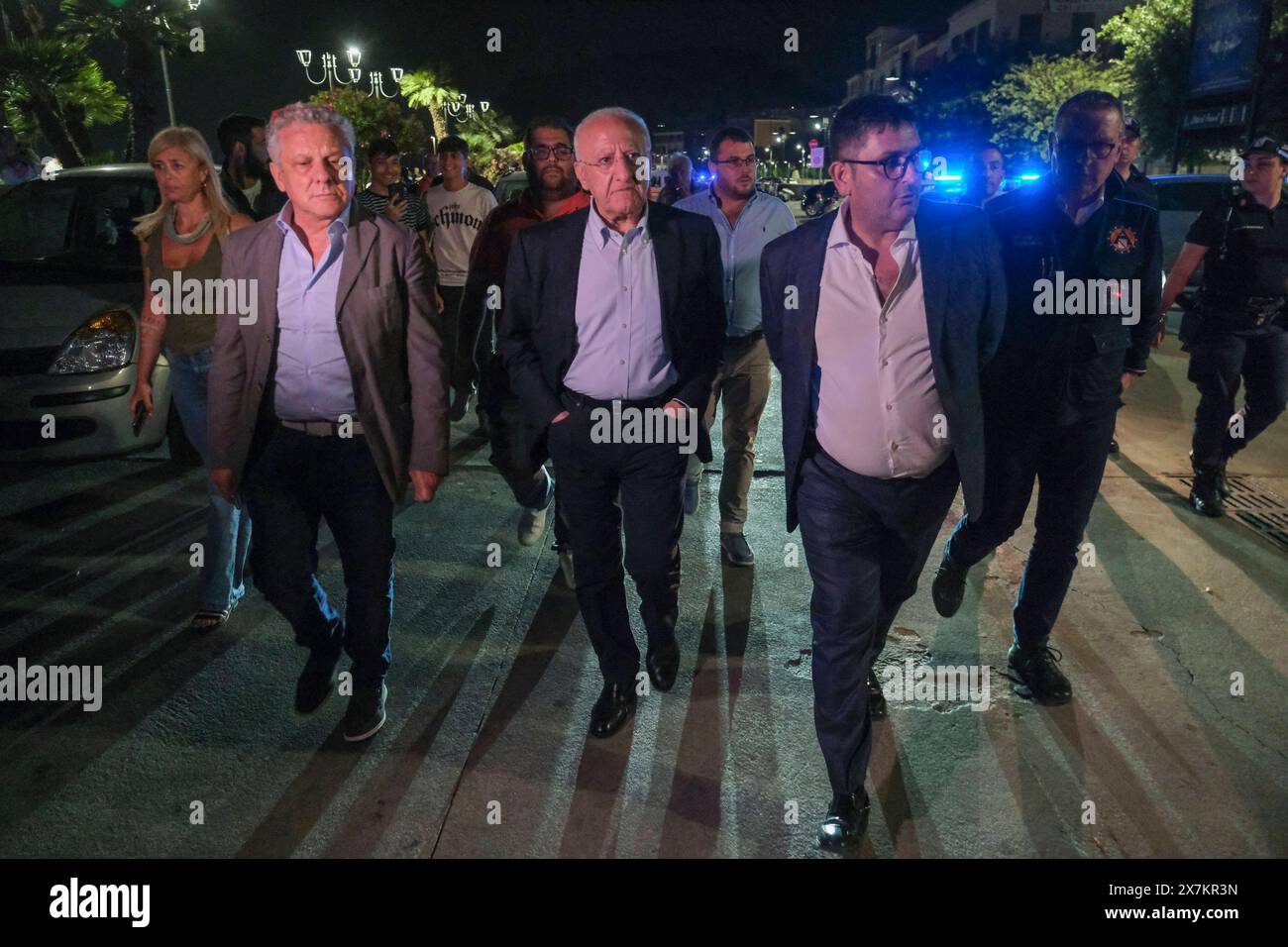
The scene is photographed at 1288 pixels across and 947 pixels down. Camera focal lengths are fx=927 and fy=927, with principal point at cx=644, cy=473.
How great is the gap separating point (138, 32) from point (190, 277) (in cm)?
1703

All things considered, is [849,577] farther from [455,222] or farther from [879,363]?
[455,222]

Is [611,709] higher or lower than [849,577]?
lower

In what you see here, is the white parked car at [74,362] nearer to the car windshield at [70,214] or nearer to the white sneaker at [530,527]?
the car windshield at [70,214]

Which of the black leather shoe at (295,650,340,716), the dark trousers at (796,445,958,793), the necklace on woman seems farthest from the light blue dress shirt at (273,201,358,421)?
the dark trousers at (796,445,958,793)

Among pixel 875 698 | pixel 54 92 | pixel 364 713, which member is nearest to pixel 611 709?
pixel 364 713

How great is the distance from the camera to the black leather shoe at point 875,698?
11.1ft

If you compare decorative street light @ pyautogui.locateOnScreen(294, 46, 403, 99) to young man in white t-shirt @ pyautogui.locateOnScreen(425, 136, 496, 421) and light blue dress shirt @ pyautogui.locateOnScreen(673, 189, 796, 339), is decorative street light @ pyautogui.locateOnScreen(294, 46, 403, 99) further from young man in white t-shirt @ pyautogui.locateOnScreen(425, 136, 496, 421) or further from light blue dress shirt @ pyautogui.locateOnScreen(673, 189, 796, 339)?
light blue dress shirt @ pyautogui.locateOnScreen(673, 189, 796, 339)

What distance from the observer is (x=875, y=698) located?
11.2ft

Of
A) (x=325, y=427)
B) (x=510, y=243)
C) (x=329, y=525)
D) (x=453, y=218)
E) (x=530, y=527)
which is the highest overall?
(x=453, y=218)

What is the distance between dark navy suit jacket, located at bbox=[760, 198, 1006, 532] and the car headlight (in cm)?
454

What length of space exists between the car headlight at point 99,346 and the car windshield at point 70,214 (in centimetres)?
117

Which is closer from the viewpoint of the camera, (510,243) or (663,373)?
(663,373)

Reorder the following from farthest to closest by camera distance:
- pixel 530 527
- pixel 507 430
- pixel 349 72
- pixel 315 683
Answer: pixel 349 72 → pixel 530 527 → pixel 507 430 → pixel 315 683

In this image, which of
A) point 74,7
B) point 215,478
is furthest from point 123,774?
point 74,7
